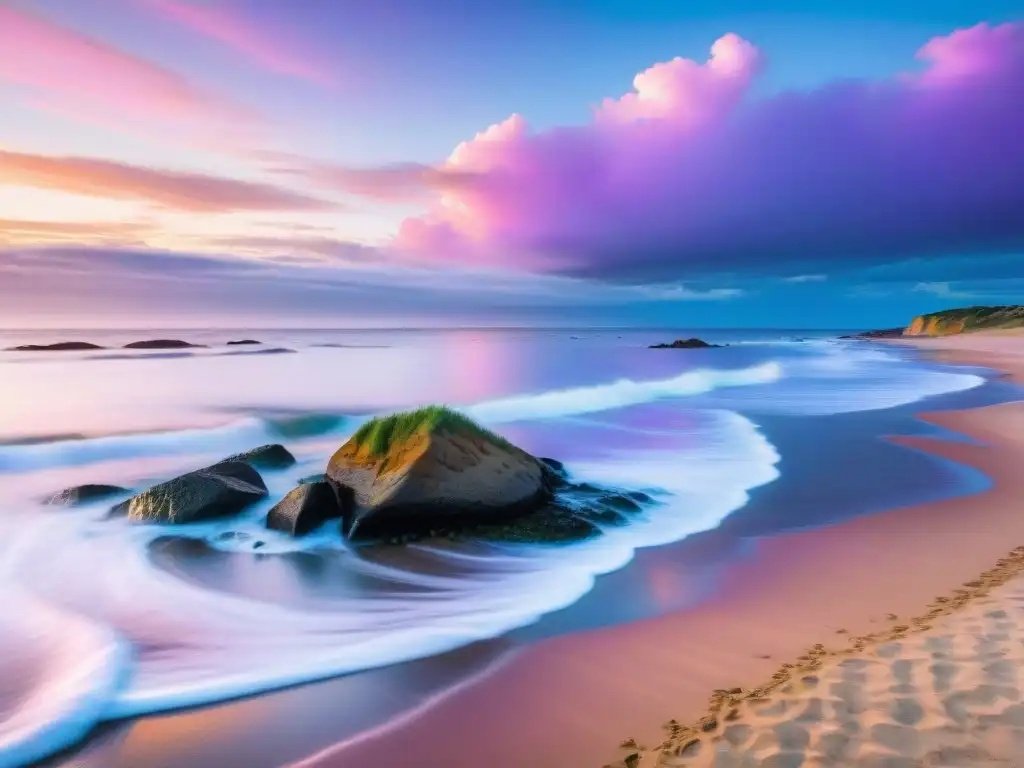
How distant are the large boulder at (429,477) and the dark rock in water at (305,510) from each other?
19 centimetres

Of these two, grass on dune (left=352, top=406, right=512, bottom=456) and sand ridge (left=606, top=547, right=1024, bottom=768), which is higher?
grass on dune (left=352, top=406, right=512, bottom=456)

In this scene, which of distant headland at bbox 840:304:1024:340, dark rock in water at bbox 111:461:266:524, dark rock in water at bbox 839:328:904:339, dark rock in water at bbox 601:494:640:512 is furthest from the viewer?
dark rock in water at bbox 839:328:904:339

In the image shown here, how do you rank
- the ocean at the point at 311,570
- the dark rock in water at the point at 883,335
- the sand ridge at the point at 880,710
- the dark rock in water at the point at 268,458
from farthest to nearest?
the dark rock in water at the point at 883,335
the dark rock in water at the point at 268,458
the ocean at the point at 311,570
the sand ridge at the point at 880,710

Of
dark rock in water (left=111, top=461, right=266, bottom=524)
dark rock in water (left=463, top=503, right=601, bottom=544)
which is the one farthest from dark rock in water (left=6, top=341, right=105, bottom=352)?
dark rock in water (left=463, top=503, right=601, bottom=544)

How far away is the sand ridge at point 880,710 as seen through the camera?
121 inches

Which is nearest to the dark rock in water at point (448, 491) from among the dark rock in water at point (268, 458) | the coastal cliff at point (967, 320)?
the dark rock in water at point (268, 458)

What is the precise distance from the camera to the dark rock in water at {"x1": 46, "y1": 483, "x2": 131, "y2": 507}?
9234 mm

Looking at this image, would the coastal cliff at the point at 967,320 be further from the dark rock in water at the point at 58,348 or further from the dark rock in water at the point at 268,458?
the dark rock in water at the point at 58,348

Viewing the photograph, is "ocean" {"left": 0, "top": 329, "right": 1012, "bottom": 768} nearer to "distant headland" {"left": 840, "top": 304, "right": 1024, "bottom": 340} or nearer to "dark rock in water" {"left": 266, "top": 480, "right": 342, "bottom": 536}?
"dark rock in water" {"left": 266, "top": 480, "right": 342, "bottom": 536}

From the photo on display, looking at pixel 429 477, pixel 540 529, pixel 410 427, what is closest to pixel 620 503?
pixel 540 529

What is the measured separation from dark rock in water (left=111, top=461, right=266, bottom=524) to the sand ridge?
21.2 ft

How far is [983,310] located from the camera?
91.9 meters

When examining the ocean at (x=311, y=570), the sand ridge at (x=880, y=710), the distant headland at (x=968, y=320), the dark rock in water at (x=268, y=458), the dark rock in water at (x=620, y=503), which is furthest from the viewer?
the distant headland at (x=968, y=320)

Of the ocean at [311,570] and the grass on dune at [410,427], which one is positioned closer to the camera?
the ocean at [311,570]
